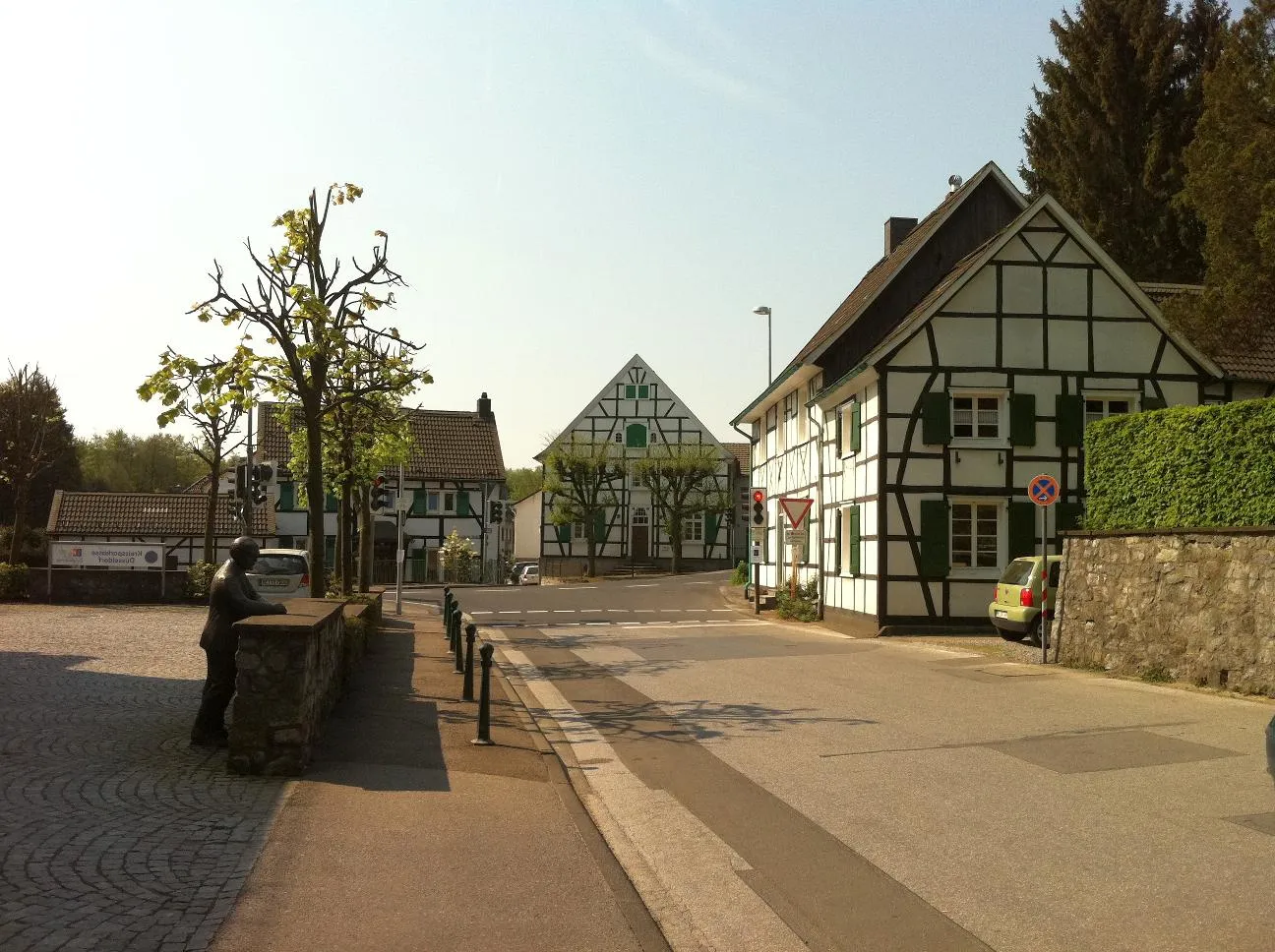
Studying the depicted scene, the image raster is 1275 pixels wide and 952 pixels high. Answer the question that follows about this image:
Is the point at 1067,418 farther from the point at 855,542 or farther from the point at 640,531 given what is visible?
the point at 640,531

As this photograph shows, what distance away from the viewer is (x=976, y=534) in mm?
27422

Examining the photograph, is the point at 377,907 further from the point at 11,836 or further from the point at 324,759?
the point at 324,759

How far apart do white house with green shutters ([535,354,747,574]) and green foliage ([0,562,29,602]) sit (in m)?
34.2

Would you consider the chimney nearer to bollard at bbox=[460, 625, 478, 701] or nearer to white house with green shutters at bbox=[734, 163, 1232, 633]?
white house with green shutters at bbox=[734, 163, 1232, 633]

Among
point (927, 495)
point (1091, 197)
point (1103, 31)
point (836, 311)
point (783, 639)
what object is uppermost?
point (1103, 31)

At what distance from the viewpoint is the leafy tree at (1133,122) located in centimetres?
4369

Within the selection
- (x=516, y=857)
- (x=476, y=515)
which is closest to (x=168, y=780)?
(x=516, y=857)

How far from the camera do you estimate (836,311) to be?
4047cm

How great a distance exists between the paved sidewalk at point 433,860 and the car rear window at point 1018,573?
1289 centimetres

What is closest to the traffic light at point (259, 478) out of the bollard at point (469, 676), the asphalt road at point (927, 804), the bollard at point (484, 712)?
the asphalt road at point (927, 804)

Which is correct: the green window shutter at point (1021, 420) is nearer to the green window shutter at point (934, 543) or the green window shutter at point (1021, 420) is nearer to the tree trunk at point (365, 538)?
the green window shutter at point (934, 543)

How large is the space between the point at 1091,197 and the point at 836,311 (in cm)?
1119

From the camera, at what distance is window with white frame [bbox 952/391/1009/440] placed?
90.3 feet

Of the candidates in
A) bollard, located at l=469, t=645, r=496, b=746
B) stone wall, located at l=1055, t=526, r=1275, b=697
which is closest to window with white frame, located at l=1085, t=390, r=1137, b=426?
stone wall, located at l=1055, t=526, r=1275, b=697
